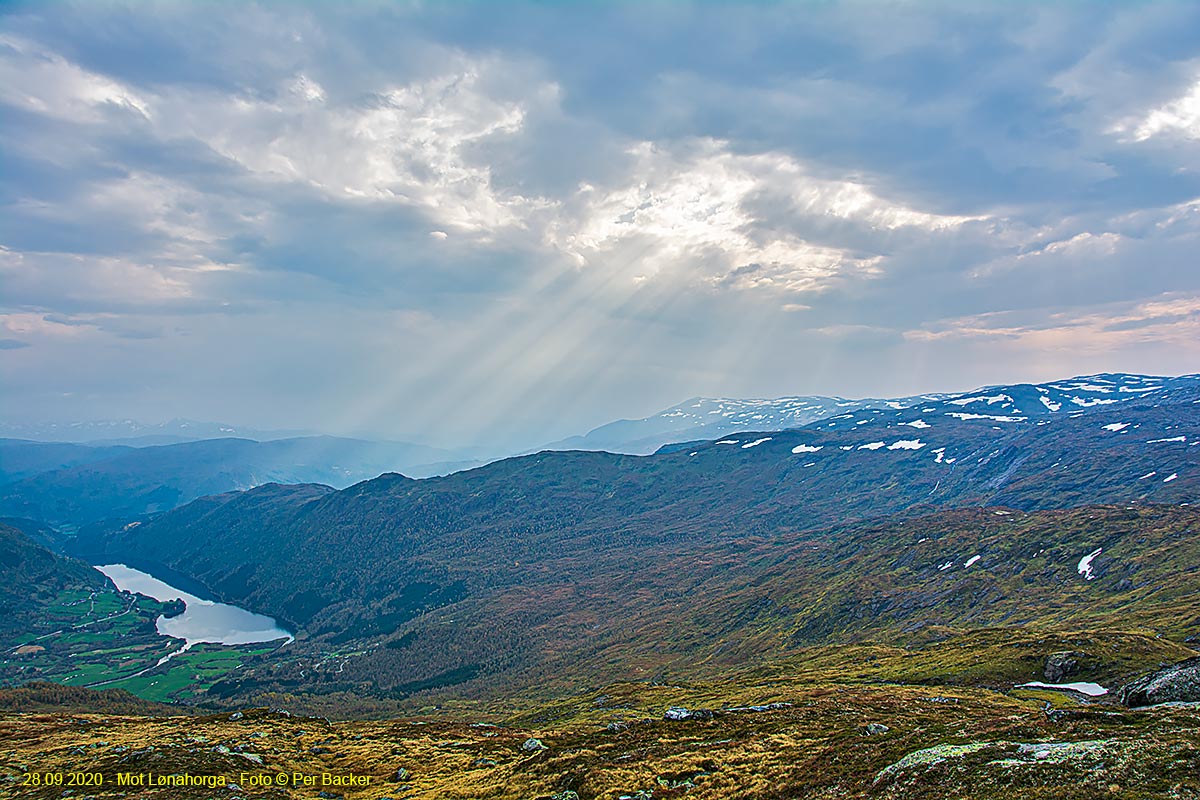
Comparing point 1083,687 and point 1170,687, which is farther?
point 1083,687

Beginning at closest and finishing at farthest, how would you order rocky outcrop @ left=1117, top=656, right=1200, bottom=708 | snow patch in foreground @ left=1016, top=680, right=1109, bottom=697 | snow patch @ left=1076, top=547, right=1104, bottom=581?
rocky outcrop @ left=1117, top=656, right=1200, bottom=708 → snow patch in foreground @ left=1016, top=680, right=1109, bottom=697 → snow patch @ left=1076, top=547, right=1104, bottom=581

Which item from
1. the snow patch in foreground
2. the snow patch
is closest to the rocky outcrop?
the snow patch in foreground

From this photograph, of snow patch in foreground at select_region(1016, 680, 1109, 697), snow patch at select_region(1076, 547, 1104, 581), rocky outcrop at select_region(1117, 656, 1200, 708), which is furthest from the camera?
snow patch at select_region(1076, 547, 1104, 581)

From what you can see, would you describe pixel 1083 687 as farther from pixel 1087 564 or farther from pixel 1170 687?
pixel 1087 564

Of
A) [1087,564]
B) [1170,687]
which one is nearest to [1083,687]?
[1170,687]

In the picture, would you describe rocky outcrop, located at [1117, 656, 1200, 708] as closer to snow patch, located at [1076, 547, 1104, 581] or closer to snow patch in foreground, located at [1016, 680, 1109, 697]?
snow patch in foreground, located at [1016, 680, 1109, 697]

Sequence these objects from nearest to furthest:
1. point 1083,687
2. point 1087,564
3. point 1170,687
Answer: point 1170,687 < point 1083,687 < point 1087,564

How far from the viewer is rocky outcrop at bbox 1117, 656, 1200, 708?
153 ft

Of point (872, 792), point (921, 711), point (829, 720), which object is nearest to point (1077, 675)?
point (921, 711)

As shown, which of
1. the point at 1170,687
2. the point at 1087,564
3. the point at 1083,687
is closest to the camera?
the point at 1170,687

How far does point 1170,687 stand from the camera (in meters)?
48.0

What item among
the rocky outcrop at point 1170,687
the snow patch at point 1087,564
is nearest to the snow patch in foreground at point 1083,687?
the rocky outcrop at point 1170,687

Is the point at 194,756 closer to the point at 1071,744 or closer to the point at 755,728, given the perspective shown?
the point at 755,728

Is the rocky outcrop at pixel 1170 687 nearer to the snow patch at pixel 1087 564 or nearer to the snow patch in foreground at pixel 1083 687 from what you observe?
the snow patch in foreground at pixel 1083 687
